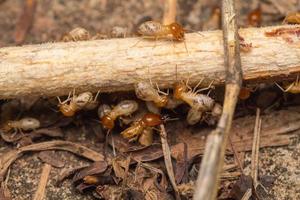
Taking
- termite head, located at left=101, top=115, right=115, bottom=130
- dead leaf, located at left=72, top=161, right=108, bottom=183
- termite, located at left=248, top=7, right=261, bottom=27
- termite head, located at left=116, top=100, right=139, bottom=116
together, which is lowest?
dead leaf, located at left=72, top=161, right=108, bottom=183

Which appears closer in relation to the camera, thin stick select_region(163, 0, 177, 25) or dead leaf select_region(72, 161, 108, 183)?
dead leaf select_region(72, 161, 108, 183)

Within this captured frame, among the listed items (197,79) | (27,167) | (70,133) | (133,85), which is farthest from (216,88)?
(27,167)

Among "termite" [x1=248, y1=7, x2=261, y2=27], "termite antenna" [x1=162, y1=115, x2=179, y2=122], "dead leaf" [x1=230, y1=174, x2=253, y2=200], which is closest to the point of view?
"dead leaf" [x1=230, y1=174, x2=253, y2=200]

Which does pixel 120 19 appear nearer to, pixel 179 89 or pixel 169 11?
pixel 169 11

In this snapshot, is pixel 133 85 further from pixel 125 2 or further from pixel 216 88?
pixel 125 2

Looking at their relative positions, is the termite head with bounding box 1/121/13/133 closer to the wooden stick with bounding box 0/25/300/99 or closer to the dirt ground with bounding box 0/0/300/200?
the dirt ground with bounding box 0/0/300/200

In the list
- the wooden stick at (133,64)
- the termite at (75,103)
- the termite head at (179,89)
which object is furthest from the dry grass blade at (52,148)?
the termite head at (179,89)

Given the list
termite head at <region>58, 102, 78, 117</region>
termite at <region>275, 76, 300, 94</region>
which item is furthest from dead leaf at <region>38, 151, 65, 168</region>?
termite at <region>275, 76, 300, 94</region>
